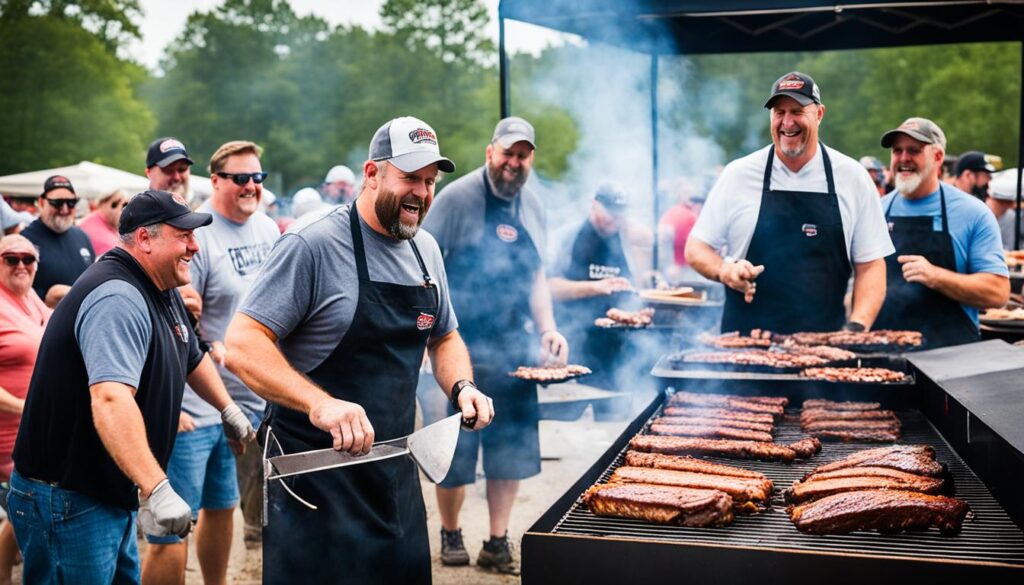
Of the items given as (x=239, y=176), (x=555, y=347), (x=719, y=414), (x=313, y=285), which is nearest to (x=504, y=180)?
(x=555, y=347)

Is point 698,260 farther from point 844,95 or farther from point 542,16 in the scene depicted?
point 844,95

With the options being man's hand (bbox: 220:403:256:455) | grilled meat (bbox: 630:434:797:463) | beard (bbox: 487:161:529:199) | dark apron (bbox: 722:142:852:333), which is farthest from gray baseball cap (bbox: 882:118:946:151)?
man's hand (bbox: 220:403:256:455)

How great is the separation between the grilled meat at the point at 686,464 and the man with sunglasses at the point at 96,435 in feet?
5.54

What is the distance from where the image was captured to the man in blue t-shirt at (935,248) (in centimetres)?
566

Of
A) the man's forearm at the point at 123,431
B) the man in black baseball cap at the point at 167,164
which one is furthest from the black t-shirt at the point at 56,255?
the man's forearm at the point at 123,431

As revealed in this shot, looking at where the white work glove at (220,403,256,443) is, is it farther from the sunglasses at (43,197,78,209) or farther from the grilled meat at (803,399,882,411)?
the sunglasses at (43,197,78,209)

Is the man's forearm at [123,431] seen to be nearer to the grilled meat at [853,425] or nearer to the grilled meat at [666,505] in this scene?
the grilled meat at [666,505]

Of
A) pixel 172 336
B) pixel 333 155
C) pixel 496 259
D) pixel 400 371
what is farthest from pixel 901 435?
pixel 333 155

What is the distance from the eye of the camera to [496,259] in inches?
225

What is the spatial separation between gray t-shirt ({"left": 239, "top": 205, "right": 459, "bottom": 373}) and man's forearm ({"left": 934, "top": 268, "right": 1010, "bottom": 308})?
12.2 feet

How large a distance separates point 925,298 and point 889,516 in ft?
11.0

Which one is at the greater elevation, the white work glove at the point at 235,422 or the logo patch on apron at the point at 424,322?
the logo patch on apron at the point at 424,322

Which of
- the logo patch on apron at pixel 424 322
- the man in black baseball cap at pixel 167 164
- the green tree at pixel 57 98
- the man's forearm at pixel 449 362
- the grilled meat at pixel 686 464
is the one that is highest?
the green tree at pixel 57 98

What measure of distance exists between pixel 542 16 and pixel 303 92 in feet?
119
